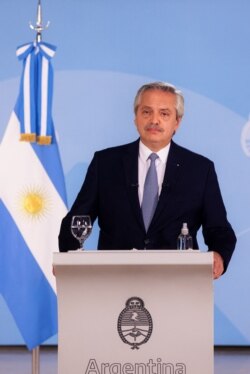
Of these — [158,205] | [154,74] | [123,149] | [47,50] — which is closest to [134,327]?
[158,205]

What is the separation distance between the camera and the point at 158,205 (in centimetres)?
375

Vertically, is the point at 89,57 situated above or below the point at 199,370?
above

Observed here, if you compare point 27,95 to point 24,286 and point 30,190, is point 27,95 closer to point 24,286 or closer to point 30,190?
point 30,190

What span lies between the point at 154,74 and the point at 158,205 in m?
2.83

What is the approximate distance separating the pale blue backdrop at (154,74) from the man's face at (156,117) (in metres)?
2.52

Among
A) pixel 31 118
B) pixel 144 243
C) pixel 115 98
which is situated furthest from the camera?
pixel 115 98

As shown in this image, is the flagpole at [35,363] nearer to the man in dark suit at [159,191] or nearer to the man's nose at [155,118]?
the man in dark suit at [159,191]

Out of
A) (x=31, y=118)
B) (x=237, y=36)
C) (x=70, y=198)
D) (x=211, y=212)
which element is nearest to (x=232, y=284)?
(x=70, y=198)

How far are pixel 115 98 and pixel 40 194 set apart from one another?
1639mm

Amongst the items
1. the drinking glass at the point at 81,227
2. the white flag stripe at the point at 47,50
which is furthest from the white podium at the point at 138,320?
the white flag stripe at the point at 47,50

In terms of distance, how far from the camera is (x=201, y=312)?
3266mm

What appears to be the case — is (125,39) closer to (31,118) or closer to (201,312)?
(31,118)

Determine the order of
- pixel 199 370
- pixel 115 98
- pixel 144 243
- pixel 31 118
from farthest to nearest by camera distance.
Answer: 1. pixel 115 98
2. pixel 31 118
3. pixel 144 243
4. pixel 199 370

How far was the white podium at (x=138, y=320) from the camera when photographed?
128 inches
